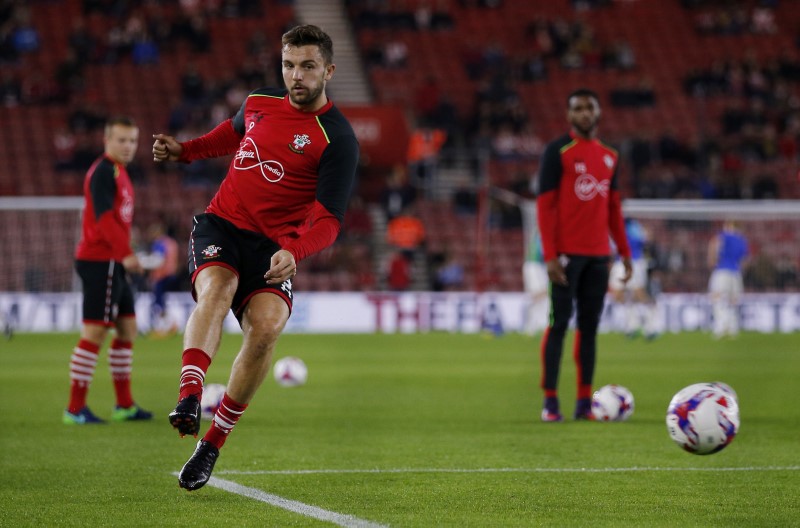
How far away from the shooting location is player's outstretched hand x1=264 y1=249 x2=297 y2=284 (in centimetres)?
555

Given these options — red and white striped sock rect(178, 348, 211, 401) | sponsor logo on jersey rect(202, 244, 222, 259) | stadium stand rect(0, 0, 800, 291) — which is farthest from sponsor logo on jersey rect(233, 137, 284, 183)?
stadium stand rect(0, 0, 800, 291)

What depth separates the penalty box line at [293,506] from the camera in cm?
512

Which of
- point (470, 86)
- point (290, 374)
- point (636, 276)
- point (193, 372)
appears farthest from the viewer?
point (470, 86)

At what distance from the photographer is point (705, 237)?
26500 mm

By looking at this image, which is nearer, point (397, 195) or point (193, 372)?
point (193, 372)

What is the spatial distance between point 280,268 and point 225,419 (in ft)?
2.83

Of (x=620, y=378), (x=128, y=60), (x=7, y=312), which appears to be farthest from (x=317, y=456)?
(x=128, y=60)

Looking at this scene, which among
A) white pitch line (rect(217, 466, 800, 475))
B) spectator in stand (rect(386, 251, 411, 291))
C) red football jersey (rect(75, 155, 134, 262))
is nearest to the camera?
white pitch line (rect(217, 466, 800, 475))

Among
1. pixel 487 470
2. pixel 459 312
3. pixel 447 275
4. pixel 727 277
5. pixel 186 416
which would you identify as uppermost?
pixel 186 416

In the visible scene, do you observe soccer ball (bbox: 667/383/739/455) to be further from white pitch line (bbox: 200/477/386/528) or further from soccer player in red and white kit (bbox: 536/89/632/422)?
soccer player in red and white kit (bbox: 536/89/632/422)

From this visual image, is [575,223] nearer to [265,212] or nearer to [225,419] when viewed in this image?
[265,212]

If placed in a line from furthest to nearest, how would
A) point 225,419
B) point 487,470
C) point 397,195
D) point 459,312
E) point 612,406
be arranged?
point 397,195 < point 459,312 < point 612,406 < point 487,470 < point 225,419

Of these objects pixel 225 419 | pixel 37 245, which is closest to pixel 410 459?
pixel 225 419

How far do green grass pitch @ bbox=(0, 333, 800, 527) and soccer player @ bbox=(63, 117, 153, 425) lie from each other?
39cm
